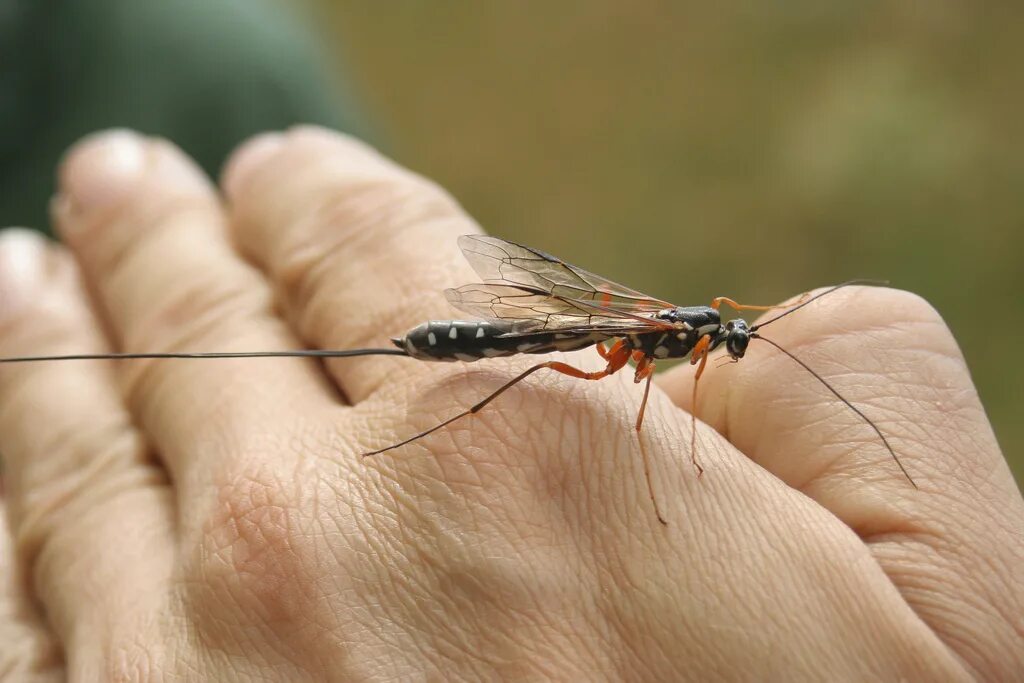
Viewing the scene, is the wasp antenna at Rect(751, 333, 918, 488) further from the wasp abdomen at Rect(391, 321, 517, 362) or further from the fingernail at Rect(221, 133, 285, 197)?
the fingernail at Rect(221, 133, 285, 197)

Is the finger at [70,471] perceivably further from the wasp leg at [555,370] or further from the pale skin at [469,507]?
the wasp leg at [555,370]

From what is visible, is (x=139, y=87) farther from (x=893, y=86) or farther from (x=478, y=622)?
(x=893, y=86)

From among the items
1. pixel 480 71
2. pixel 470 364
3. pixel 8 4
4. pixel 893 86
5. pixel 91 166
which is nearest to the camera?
pixel 470 364

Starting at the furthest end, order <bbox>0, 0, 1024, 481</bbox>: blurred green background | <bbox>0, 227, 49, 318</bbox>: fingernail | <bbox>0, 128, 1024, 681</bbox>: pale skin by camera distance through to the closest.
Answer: <bbox>0, 0, 1024, 481</bbox>: blurred green background, <bbox>0, 227, 49, 318</bbox>: fingernail, <bbox>0, 128, 1024, 681</bbox>: pale skin

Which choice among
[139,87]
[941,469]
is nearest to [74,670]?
[941,469]

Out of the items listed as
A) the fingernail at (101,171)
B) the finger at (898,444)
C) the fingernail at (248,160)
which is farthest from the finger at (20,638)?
the finger at (898,444)

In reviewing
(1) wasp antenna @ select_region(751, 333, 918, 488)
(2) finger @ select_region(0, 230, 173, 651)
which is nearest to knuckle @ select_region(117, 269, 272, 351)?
(2) finger @ select_region(0, 230, 173, 651)

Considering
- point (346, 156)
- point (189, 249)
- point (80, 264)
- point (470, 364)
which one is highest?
point (346, 156)
